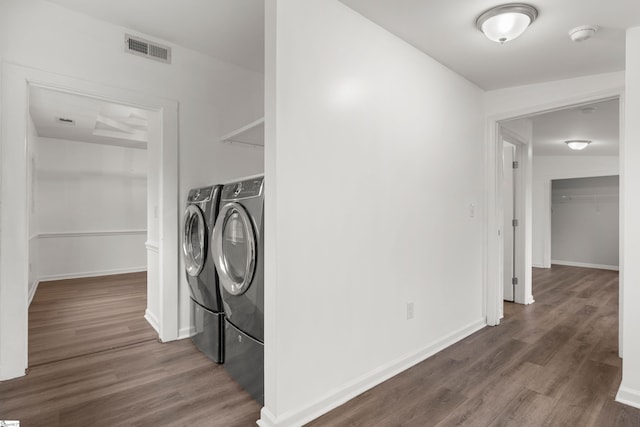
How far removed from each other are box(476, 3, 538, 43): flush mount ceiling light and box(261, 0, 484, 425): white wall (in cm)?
58

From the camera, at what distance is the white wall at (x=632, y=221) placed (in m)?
2.03

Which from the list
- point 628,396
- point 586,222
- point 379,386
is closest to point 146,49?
point 379,386

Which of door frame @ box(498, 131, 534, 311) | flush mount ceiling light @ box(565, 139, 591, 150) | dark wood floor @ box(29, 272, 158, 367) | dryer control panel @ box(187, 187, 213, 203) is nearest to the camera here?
dryer control panel @ box(187, 187, 213, 203)

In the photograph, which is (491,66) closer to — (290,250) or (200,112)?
(290,250)

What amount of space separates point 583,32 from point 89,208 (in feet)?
22.7

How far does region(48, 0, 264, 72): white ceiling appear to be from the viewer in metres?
2.32

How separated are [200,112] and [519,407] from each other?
325 centimetres

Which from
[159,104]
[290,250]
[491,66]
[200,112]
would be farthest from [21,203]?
[491,66]

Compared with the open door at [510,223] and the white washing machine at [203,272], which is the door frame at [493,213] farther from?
the white washing machine at [203,272]

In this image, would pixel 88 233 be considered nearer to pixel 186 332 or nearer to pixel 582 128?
pixel 186 332

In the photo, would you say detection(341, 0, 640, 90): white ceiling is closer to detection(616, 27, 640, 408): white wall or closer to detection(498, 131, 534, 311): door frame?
detection(616, 27, 640, 408): white wall

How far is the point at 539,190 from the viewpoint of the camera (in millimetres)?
7031

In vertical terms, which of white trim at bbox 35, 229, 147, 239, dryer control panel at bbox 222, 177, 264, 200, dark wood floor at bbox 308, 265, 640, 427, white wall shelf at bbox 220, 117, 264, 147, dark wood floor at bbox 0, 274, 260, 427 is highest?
white wall shelf at bbox 220, 117, 264, 147

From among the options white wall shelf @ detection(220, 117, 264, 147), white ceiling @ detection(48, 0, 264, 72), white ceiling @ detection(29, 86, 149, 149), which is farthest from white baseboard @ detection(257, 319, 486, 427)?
white ceiling @ detection(29, 86, 149, 149)
